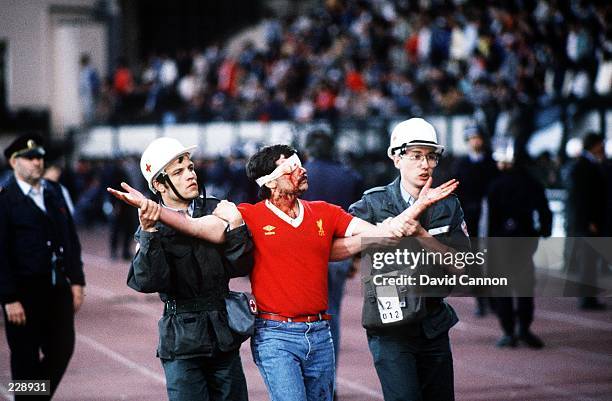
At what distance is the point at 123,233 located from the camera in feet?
71.0

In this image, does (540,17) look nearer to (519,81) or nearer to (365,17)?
(519,81)

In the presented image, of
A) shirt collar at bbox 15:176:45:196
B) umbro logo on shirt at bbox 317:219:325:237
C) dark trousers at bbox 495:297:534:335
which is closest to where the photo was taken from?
umbro logo on shirt at bbox 317:219:325:237

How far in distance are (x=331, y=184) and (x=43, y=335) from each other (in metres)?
2.52

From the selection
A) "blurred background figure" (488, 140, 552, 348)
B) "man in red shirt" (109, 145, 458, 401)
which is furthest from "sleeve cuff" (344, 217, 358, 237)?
"blurred background figure" (488, 140, 552, 348)

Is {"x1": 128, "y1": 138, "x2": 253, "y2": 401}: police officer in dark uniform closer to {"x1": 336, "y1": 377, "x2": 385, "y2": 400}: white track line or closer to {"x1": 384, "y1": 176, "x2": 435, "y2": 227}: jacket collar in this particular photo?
{"x1": 384, "y1": 176, "x2": 435, "y2": 227}: jacket collar

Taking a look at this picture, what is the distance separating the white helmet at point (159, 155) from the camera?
5.64 meters

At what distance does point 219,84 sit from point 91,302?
1665 cm

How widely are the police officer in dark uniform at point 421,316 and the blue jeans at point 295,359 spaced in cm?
28

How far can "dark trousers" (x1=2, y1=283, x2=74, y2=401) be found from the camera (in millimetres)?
7492

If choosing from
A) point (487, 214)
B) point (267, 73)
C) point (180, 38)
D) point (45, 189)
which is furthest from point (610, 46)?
point (180, 38)

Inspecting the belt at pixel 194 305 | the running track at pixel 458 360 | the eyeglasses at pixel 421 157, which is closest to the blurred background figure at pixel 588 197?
the running track at pixel 458 360

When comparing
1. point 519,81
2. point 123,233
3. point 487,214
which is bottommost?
point 123,233

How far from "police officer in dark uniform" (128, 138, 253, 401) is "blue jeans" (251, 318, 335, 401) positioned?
0.14m

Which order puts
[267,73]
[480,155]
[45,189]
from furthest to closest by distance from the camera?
[267,73] → [480,155] → [45,189]
